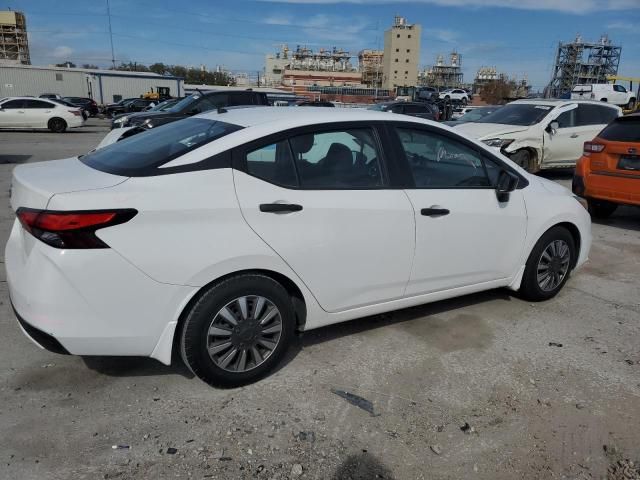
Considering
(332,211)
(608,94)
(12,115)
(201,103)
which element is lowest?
(12,115)

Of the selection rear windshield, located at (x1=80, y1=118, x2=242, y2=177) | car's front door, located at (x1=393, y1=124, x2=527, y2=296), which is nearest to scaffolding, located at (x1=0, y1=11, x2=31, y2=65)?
rear windshield, located at (x1=80, y1=118, x2=242, y2=177)

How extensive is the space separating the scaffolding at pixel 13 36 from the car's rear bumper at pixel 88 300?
436ft

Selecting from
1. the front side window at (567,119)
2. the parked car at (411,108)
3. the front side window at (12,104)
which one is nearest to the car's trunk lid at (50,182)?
the front side window at (567,119)

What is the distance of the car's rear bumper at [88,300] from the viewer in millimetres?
2467

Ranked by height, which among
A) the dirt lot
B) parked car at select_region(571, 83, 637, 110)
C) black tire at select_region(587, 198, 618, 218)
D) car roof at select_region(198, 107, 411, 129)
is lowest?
the dirt lot

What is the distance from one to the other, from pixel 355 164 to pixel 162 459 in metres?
2.04

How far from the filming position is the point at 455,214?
3594 mm

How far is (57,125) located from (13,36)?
118 m

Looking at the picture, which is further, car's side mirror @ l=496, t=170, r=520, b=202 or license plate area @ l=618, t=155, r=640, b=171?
license plate area @ l=618, t=155, r=640, b=171

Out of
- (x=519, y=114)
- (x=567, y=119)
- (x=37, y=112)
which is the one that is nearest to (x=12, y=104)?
(x=37, y=112)

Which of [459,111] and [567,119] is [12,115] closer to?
[567,119]

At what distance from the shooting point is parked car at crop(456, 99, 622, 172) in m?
10.1

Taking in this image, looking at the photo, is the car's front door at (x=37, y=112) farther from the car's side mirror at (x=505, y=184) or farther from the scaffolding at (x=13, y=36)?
the scaffolding at (x=13, y=36)

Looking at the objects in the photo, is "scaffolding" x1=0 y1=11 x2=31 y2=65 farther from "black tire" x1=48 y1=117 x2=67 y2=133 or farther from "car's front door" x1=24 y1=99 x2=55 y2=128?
"black tire" x1=48 y1=117 x2=67 y2=133
